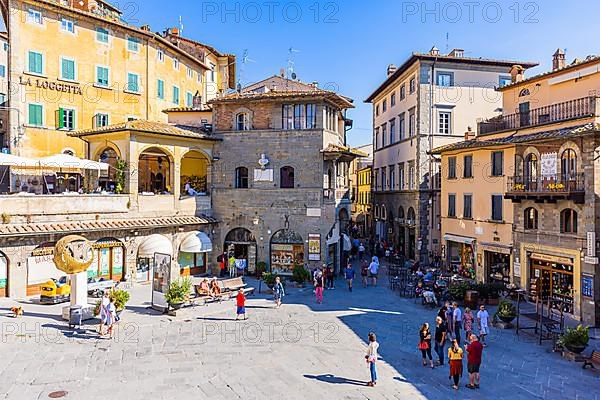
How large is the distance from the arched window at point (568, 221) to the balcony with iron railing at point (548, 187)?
79 centimetres

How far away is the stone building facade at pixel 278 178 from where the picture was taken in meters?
27.9

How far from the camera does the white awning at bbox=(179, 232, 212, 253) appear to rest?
27.3 meters

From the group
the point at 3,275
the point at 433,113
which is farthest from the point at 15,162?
the point at 433,113

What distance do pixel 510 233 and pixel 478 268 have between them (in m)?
3.61

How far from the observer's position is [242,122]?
96.3 feet

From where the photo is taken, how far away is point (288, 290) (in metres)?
25.4

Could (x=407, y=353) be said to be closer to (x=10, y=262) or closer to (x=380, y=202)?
(x=10, y=262)

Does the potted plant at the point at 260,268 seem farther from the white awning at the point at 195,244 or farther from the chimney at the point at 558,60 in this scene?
the chimney at the point at 558,60

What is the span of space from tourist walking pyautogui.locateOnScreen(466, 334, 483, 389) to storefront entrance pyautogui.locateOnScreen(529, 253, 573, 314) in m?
9.57

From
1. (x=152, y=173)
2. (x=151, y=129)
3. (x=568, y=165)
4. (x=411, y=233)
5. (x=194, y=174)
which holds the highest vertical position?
(x=151, y=129)

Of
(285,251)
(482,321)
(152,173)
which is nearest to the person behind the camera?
(482,321)

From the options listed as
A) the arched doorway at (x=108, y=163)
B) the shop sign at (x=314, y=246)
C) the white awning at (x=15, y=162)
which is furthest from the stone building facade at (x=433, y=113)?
the white awning at (x=15, y=162)

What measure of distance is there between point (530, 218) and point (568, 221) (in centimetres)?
255

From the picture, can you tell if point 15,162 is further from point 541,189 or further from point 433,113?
point 433,113
